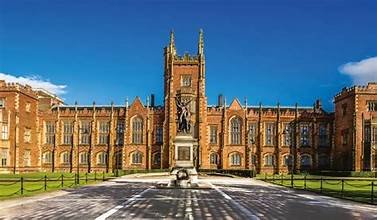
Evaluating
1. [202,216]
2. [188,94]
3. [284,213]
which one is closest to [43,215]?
[202,216]

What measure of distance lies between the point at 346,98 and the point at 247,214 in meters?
63.4

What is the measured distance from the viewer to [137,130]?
286 ft

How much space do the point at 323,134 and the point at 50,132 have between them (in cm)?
4613

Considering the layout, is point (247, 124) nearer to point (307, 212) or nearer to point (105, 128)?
point (105, 128)

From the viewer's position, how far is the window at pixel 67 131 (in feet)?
293

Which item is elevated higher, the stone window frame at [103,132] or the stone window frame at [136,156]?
the stone window frame at [103,132]

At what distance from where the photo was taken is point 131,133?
87.1 metres

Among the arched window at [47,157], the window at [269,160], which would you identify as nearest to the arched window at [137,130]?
the arched window at [47,157]

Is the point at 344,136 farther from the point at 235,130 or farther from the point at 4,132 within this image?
the point at 4,132

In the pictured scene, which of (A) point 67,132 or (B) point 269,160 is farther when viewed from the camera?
(A) point 67,132

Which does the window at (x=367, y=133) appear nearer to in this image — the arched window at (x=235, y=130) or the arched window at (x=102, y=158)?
the arched window at (x=235, y=130)

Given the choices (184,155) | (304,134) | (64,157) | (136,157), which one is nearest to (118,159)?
(136,157)

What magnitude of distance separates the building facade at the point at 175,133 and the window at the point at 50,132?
102 mm

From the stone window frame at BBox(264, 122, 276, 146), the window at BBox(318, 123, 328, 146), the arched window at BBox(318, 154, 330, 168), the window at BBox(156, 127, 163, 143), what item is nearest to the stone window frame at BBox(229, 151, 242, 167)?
the stone window frame at BBox(264, 122, 276, 146)
